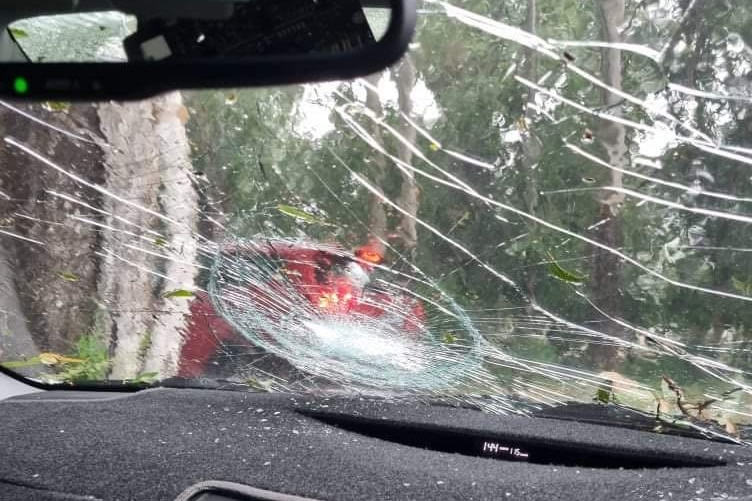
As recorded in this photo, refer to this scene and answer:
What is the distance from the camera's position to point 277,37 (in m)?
1.36

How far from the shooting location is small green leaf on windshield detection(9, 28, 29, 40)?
148 cm

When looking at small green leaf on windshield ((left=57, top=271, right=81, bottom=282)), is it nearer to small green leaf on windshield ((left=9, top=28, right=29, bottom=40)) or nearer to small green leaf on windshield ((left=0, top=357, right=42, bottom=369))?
small green leaf on windshield ((left=0, top=357, right=42, bottom=369))

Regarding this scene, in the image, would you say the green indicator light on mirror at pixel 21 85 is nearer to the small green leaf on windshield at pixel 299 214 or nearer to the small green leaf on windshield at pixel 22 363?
the small green leaf on windshield at pixel 299 214

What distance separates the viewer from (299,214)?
A: 241 centimetres

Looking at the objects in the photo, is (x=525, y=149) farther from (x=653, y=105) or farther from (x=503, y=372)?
(x=503, y=372)

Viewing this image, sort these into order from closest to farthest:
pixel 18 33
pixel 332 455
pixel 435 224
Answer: pixel 18 33, pixel 332 455, pixel 435 224

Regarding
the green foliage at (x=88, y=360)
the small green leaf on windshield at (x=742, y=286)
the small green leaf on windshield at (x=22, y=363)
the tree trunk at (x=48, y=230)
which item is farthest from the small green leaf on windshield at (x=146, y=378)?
the small green leaf on windshield at (x=742, y=286)

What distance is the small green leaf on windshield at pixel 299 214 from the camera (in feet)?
7.89

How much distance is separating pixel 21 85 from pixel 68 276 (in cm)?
153

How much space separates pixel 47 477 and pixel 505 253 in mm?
1560

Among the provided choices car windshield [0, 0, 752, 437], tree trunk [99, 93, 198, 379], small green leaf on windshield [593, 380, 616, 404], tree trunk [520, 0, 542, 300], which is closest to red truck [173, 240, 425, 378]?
car windshield [0, 0, 752, 437]

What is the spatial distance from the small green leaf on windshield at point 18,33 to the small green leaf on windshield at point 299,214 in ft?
3.45

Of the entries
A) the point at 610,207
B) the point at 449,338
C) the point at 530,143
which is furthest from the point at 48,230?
the point at 610,207

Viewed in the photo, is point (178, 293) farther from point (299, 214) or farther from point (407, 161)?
point (407, 161)
